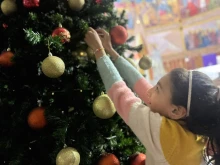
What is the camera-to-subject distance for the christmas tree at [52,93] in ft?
2.67

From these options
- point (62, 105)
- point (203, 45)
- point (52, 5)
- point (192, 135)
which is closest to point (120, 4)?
point (203, 45)

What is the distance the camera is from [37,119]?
2.64 feet

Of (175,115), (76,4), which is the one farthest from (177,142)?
(76,4)

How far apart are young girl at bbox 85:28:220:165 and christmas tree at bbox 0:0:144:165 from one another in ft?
0.23

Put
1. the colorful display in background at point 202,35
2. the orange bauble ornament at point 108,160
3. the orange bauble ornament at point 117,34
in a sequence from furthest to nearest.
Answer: the colorful display in background at point 202,35 < the orange bauble ornament at point 117,34 < the orange bauble ornament at point 108,160

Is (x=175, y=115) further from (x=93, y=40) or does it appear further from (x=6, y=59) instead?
(x=6, y=59)

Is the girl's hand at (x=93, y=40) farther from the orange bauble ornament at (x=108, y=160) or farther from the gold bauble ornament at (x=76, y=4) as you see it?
the orange bauble ornament at (x=108, y=160)

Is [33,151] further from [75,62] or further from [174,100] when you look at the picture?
[174,100]

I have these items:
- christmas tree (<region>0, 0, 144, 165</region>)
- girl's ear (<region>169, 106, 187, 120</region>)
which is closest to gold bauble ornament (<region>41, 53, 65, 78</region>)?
christmas tree (<region>0, 0, 144, 165</region>)

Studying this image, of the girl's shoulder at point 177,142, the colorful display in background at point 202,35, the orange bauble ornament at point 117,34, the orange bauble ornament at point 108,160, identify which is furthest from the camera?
the colorful display in background at point 202,35

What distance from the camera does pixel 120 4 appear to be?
7.13ft

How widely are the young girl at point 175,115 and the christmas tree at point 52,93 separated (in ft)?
0.23

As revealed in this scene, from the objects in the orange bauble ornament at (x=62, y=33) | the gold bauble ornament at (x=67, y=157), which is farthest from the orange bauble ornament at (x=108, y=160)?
the orange bauble ornament at (x=62, y=33)

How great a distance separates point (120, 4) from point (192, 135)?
1587mm
